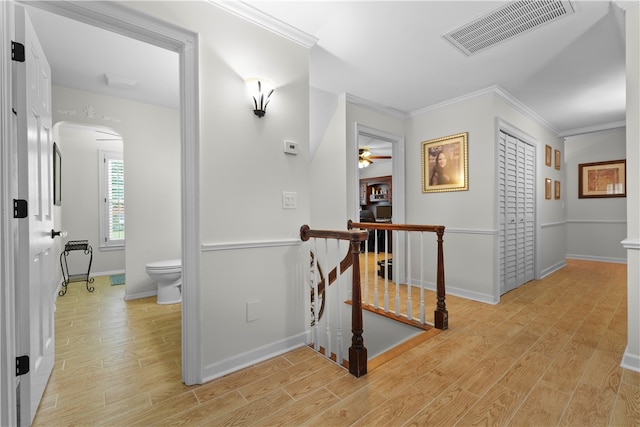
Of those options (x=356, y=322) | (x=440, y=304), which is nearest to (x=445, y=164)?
(x=440, y=304)

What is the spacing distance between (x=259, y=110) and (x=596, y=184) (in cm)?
712

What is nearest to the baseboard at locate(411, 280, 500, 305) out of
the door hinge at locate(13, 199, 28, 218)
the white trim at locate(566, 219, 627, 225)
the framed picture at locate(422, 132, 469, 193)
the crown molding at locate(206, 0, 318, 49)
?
the framed picture at locate(422, 132, 469, 193)

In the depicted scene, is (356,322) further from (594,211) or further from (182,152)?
(594,211)

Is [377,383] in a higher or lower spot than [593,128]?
lower

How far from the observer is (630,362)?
193cm

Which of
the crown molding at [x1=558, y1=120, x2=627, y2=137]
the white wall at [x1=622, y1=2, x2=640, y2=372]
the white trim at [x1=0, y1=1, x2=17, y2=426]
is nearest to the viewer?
the white trim at [x1=0, y1=1, x2=17, y2=426]

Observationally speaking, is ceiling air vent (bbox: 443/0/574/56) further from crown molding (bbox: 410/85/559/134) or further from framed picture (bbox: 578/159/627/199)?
framed picture (bbox: 578/159/627/199)

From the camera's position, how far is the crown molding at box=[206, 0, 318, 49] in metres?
1.90

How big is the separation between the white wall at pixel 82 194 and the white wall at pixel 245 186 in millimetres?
3884

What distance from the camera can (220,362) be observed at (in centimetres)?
187

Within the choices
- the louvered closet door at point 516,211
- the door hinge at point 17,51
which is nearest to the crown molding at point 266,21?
the door hinge at point 17,51

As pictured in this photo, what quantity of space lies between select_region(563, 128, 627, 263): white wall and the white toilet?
722 centimetres

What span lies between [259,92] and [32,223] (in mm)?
1460

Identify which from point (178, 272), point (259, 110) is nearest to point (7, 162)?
point (259, 110)
